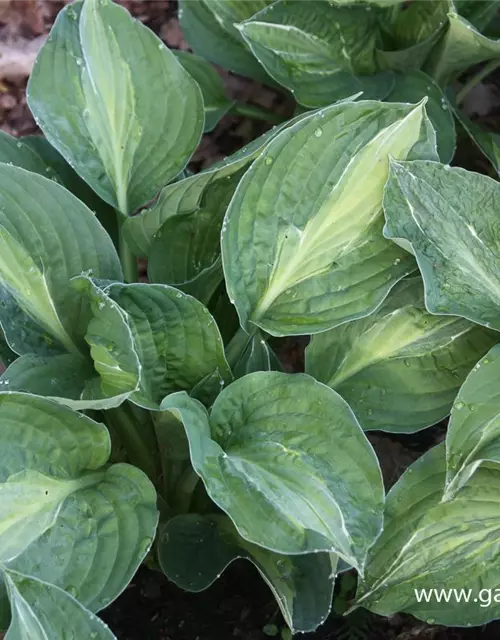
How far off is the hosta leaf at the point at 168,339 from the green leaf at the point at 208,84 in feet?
2.02

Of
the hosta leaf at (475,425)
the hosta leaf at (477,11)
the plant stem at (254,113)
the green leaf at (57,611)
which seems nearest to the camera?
the green leaf at (57,611)

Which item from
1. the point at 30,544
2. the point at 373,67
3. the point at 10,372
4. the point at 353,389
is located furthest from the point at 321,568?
the point at 373,67

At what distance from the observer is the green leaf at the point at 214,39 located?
4.26 ft

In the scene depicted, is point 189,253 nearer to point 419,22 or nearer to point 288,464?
point 288,464

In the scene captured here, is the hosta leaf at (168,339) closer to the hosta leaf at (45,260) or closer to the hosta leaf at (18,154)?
A: the hosta leaf at (45,260)

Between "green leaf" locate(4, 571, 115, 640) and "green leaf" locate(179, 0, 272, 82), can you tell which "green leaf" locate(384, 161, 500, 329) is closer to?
"green leaf" locate(4, 571, 115, 640)

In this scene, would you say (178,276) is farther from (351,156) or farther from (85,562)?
(85,562)

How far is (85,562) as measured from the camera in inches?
30.9

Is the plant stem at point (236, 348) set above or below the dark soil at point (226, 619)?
above

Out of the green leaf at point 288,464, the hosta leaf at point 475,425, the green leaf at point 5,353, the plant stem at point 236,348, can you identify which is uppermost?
the hosta leaf at point 475,425

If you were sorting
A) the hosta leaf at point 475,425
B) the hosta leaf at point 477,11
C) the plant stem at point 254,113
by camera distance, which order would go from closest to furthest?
the hosta leaf at point 475,425
the hosta leaf at point 477,11
the plant stem at point 254,113

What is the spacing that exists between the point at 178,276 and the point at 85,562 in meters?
0.42

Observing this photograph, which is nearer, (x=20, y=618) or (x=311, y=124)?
(x=20, y=618)

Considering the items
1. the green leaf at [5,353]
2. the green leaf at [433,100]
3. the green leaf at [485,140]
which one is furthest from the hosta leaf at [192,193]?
the green leaf at [485,140]
